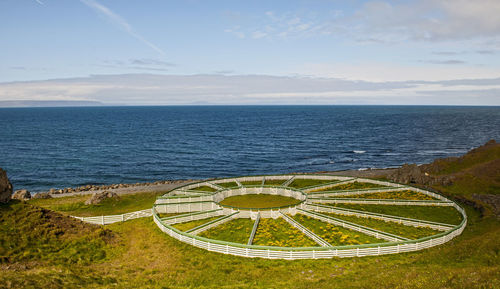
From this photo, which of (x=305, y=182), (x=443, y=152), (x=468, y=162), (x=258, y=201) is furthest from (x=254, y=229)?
(x=443, y=152)

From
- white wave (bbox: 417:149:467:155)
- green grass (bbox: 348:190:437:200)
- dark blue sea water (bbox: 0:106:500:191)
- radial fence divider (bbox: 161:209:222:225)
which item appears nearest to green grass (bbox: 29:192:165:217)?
radial fence divider (bbox: 161:209:222:225)

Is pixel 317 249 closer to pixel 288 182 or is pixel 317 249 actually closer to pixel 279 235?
pixel 279 235

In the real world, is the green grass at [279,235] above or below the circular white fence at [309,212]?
below

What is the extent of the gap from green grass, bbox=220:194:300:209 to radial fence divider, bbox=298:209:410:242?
14.4 feet

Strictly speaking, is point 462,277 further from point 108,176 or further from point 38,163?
point 38,163

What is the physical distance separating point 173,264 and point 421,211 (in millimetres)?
32876

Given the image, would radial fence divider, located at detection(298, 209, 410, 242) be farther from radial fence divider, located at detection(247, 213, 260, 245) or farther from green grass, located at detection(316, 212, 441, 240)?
radial fence divider, located at detection(247, 213, 260, 245)

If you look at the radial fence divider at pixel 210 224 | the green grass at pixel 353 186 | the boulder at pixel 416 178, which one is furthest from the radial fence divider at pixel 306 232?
the boulder at pixel 416 178

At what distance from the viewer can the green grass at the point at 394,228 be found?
37.3m

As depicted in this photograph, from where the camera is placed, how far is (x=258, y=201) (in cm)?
4897

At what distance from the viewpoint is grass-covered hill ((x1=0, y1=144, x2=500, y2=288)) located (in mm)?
25953

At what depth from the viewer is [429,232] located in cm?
3819

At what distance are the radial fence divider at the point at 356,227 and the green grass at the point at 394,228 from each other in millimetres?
1761

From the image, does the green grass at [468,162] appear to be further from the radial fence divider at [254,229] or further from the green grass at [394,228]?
the radial fence divider at [254,229]
